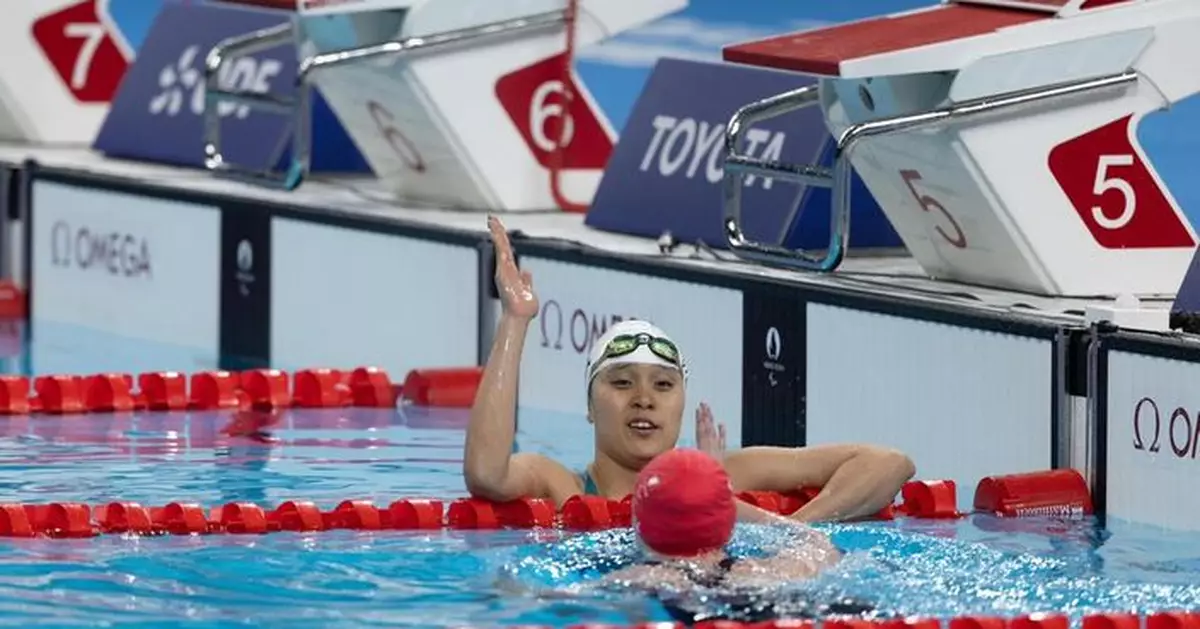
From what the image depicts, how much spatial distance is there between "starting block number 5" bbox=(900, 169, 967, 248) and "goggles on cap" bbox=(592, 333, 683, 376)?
1.78m

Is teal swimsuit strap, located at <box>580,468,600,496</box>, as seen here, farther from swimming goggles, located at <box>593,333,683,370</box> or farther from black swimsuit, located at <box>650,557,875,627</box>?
black swimsuit, located at <box>650,557,875,627</box>

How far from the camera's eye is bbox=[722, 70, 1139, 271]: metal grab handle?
7.62 metres

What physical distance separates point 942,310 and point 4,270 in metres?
5.28

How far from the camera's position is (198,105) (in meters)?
11.6

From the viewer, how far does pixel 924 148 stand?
780cm

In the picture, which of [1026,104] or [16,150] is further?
[16,150]

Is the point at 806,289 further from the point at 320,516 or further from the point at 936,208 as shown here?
the point at 320,516

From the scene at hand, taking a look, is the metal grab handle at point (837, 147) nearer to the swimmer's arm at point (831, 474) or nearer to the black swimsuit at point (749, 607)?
the swimmer's arm at point (831, 474)

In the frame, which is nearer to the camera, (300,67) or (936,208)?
(936,208)

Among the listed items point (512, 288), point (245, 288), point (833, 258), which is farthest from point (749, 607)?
point (245, 288)

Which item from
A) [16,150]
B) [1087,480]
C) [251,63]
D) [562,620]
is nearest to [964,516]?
[1087,480]

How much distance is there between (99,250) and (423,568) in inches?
210

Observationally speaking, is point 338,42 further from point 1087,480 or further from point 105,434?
point 1087,480

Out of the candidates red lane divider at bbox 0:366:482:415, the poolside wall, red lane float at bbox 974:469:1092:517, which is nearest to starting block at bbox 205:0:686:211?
the poolside wall
